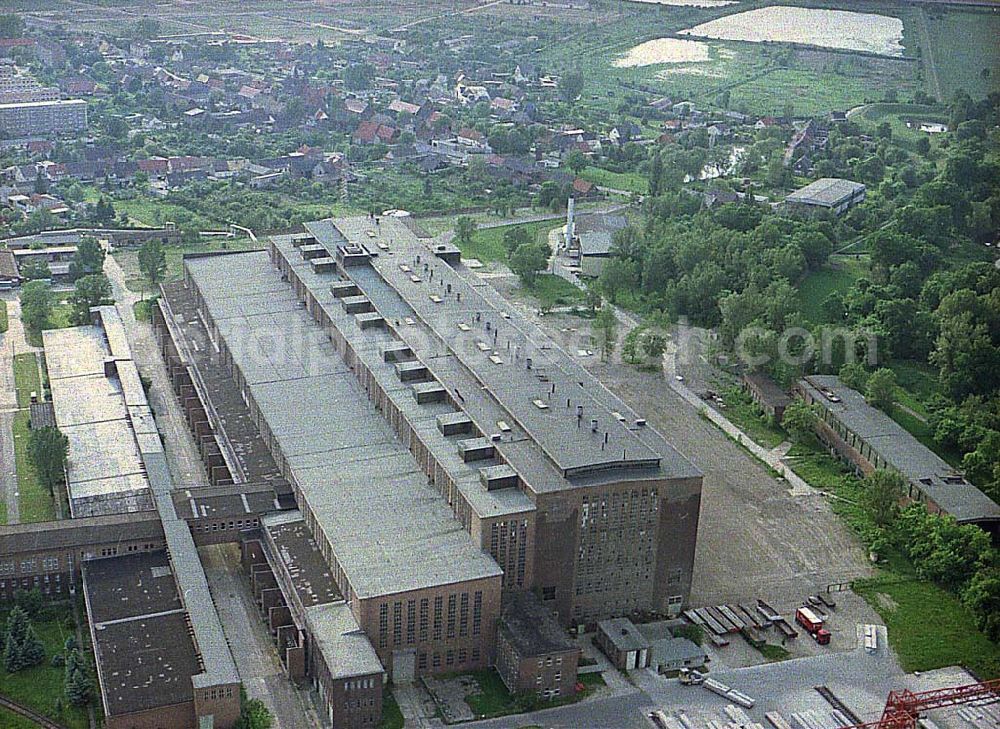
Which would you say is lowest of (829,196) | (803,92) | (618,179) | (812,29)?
(618,179)

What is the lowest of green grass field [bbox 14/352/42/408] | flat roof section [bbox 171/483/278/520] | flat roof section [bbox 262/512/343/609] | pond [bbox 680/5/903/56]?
green grass field [bbox 14/352/42/408]

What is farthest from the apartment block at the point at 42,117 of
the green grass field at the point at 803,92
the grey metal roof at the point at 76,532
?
the grey metal roof at the point at 76,532

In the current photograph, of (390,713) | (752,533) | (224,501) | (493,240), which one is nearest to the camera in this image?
(390,713)

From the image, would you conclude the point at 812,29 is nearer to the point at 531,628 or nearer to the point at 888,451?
the point at 888,451

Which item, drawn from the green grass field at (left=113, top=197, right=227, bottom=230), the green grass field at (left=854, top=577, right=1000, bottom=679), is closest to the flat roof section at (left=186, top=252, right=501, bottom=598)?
the green grass field at (left=854, top=577, right=1000, bottom=679)

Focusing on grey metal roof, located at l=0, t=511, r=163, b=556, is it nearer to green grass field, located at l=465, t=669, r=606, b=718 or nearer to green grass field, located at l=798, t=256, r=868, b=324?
green grass field, located at l=465, t=669, r=606, b=718

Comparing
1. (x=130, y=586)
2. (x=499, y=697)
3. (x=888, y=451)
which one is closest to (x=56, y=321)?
(x=130, y=586)

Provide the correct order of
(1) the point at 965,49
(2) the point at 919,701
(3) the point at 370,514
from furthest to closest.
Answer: (1) the point at 965,49, (3) the point at 370,514, (2) the point at 919,701
